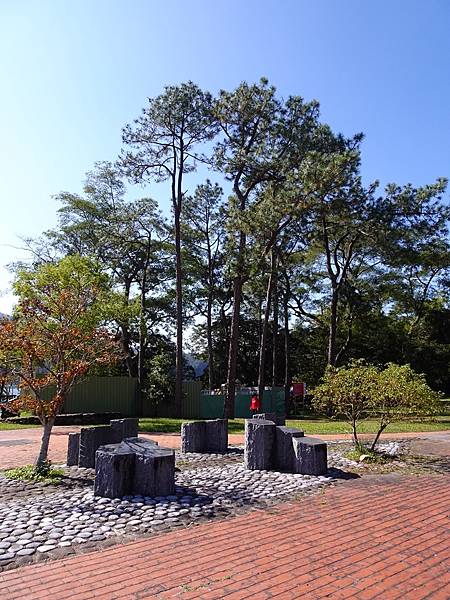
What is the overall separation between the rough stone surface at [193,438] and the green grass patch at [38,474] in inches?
114

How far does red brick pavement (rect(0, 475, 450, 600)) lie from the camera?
3.50 m

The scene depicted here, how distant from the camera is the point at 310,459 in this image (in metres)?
7.86

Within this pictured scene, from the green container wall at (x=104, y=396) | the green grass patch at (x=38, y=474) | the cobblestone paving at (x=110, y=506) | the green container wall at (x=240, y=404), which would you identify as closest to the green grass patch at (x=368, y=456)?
the cobblestone paving at (x=110, y=506)

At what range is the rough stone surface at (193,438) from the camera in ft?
33.0

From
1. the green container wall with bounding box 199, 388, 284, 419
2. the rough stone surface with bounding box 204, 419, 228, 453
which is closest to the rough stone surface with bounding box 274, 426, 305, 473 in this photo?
the rough stone surface with bounding box 204, 419, 228, 453

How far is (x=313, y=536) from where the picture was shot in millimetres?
4734

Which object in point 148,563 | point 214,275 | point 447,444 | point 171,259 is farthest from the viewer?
point 214,275

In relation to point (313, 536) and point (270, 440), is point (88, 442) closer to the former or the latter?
point (270, 440)

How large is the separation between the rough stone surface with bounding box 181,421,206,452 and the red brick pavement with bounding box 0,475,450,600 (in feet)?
15.2

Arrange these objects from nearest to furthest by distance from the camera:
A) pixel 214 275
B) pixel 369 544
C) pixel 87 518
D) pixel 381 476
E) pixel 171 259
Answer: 1. pixel 369 544
2. pixel 87 518
3. pixel 381 476
4. pixel 171 259
5. pixel 214 275

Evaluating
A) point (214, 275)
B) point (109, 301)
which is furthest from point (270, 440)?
point (214, 275)

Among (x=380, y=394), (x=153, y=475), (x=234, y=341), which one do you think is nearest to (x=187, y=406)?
(x=234, y=341)

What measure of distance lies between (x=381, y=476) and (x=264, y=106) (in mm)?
17241

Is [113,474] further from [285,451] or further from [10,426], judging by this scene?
[10,426]
